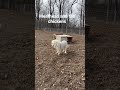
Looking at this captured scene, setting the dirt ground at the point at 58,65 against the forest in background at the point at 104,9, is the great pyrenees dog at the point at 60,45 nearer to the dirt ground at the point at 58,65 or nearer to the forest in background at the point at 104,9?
the dirt ground at the point at 58,65

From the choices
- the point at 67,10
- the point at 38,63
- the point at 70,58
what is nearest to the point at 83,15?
the point at 67,10

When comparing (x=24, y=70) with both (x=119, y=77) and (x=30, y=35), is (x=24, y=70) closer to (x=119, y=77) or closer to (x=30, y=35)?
(x=30, y=35)

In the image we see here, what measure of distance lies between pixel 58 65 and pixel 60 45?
0.22m

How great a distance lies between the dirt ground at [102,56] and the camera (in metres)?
2.06

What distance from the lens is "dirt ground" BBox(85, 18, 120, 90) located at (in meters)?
2.06

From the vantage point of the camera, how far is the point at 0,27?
2297mm

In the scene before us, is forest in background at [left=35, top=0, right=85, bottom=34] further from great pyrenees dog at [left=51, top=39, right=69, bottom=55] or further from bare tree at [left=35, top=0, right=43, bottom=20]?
great pyrenees dog at [left=51, top=39, right=69, bottom=55]

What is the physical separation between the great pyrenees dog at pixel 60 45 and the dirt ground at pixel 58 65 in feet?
0.18

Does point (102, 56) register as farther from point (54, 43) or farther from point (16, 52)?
point (16, 52)

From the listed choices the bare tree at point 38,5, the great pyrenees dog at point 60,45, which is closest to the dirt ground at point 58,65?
the great pyrenees dog at point 60,45

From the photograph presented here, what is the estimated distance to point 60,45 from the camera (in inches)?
91.1

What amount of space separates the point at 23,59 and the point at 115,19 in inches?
40.7

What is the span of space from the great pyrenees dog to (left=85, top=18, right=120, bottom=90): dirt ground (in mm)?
230

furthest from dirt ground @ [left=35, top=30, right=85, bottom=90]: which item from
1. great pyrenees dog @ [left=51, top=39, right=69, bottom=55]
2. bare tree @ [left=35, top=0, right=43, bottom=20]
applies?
bare tree @ [left=35, top=0, right=43, bottom=20]
